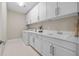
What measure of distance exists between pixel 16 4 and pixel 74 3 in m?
3.33

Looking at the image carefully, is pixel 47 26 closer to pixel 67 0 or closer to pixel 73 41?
pixel 67 0

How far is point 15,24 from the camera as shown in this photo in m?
4.86

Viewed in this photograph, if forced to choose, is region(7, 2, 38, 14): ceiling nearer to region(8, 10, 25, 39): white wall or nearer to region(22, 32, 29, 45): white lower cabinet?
region(8, 10, 25, 39): white wall

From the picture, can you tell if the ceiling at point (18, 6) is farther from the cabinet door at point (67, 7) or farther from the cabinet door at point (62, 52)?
the cabinet door at point (62, 52)

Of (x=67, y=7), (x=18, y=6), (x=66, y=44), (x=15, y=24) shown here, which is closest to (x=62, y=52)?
(x=66, y=44)

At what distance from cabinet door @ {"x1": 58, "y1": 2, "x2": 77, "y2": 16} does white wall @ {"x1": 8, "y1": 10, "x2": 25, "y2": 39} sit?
2778 millimetres

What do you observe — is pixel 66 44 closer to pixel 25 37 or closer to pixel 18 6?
pixel 18 6

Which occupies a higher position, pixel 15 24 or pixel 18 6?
pixel 18 6

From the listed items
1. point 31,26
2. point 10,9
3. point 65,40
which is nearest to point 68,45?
point 65,40

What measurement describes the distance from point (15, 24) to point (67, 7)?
319 centimetres

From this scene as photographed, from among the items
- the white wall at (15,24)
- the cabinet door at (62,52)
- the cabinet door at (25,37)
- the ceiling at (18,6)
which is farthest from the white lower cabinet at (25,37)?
the cabinet door at (62,52)

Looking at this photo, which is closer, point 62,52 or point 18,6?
point 62,52

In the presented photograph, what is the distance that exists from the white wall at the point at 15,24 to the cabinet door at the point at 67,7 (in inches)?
109

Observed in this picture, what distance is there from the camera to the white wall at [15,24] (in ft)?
15.8
